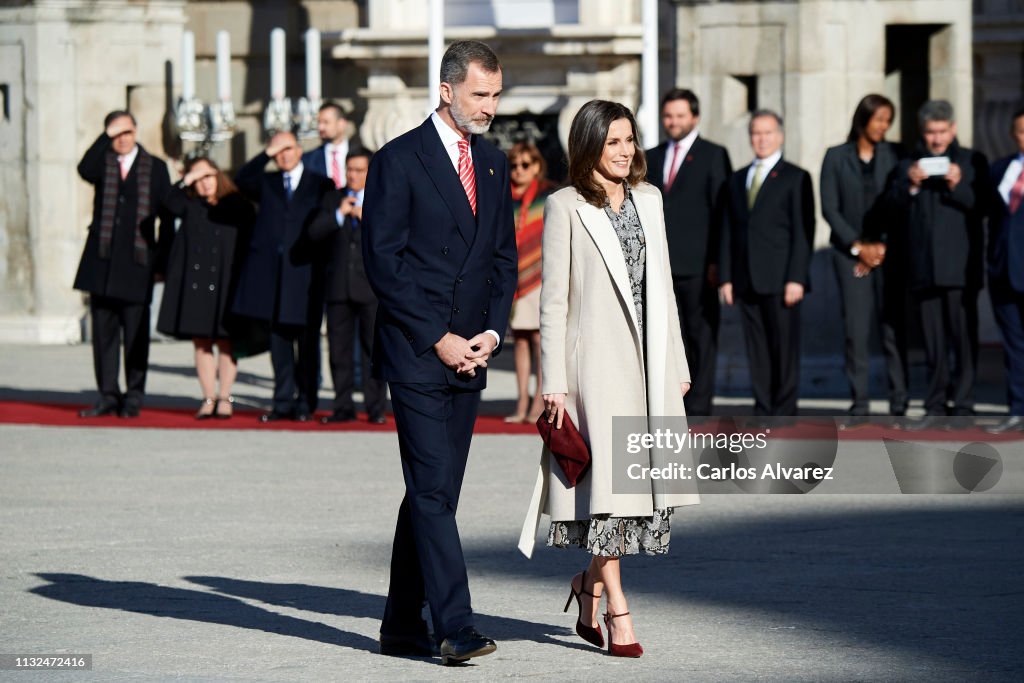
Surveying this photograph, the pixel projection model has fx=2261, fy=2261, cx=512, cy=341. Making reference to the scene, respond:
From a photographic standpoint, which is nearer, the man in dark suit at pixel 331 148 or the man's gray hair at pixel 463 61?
the man's gray hair at pixel 463 61

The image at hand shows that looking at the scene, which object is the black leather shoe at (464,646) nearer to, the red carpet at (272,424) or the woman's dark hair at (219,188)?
the red carpet at (272,424)

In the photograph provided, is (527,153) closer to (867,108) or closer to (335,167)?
(335,167)

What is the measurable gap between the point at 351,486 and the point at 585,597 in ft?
12.4

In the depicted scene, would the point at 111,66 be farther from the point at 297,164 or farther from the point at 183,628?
the point at 183,628

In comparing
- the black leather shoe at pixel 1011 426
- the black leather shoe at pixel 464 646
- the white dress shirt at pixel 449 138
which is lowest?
the black leather shoe at pixel 464 646

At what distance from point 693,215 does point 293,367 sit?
2.62 meters

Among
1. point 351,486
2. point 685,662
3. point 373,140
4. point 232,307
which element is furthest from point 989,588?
point 373,140

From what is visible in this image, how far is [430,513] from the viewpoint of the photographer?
21.3ft

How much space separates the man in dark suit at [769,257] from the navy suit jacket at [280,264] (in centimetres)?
247

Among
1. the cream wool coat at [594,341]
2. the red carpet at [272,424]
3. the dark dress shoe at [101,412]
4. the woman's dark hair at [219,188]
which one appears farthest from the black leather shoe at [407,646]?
the dark dress shoe at [101,412]

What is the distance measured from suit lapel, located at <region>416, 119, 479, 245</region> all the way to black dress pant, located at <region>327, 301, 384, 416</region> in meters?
6.33

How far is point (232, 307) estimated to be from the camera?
42.9 ft

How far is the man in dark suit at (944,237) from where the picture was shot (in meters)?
12.3

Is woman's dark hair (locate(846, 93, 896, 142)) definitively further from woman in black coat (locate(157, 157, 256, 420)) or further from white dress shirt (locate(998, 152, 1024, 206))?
woman in black coat (locate(157, 157, 256, 420))
